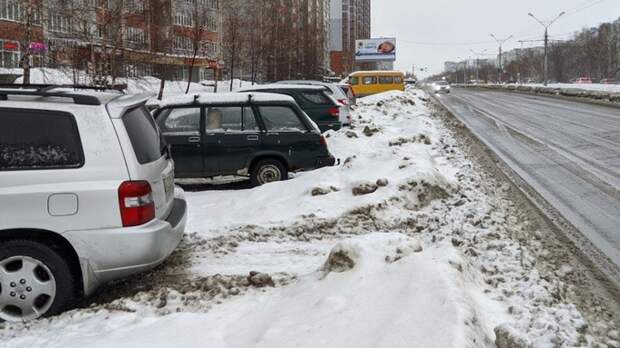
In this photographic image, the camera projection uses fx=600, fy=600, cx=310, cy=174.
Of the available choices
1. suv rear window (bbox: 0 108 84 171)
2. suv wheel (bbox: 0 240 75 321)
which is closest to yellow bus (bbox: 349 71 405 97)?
suv rear window (bbox: 0 108 84 171)

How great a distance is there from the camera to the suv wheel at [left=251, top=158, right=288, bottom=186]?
31.7 ft

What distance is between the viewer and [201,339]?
377 centimetres

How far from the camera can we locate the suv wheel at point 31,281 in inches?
168

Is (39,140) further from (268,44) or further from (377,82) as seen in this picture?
(268,44)

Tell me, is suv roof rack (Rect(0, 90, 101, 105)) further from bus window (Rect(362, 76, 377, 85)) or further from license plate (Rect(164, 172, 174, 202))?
bus window (Rect(362, 76, 377, 85))

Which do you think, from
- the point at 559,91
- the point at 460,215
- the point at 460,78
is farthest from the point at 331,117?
the point at 460,78

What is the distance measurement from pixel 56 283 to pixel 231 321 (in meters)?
1.34

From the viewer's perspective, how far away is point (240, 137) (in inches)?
377

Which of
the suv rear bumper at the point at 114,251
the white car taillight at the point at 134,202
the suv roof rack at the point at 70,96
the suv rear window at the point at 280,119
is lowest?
the suv rear bumper at the point at 114,251

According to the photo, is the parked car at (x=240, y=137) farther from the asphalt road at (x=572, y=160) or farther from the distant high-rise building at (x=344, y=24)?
the distant high-rise building at (x=344, y=24)

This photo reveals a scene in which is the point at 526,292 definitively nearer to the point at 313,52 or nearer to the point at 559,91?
the point at 559,91

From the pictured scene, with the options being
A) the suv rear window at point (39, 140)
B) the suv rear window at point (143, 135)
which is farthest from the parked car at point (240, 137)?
the suv rear window at point (39, 140)

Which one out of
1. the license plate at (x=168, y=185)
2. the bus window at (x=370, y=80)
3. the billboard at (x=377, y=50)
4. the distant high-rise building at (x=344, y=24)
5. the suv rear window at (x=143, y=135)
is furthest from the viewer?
the distant high-rise building at (x=344, y=24)

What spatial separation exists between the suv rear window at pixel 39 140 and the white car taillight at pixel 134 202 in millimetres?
382
